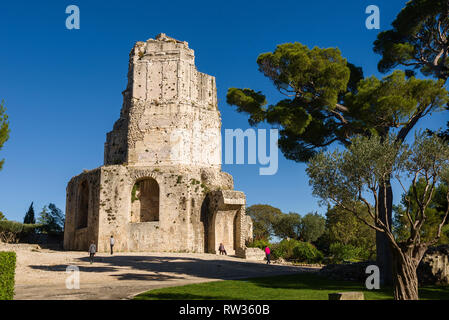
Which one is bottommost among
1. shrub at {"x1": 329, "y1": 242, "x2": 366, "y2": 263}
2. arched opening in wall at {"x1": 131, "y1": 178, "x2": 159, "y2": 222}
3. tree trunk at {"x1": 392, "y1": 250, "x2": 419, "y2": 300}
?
shrub at {"x1": 329, "y1": 242, "x2": 366, "y2": 263}

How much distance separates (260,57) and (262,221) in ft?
116

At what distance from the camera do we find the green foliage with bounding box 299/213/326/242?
42875mm

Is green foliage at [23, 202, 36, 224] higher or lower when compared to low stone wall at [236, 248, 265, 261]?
higher

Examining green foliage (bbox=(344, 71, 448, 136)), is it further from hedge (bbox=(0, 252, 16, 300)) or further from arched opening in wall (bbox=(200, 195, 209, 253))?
arched opening in wall (bbox=(200, 195, 209, 253))

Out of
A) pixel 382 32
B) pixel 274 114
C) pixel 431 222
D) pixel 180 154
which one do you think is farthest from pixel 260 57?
pixel 431 222

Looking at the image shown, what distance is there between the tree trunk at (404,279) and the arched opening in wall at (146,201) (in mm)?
20256

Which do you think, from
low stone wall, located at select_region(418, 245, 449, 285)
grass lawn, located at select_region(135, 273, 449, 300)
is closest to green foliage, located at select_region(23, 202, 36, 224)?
grass lawn, located at select_region(135, 273, 449, 300)

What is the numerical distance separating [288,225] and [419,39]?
30870 mm

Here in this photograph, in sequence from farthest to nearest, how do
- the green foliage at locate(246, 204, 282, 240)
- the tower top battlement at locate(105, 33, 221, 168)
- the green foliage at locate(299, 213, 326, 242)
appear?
the green foliage at locate(246, 204, 282, 240) < the green foliage at locate(299, 213, 326, 242) < the tower top battlement at locate(105, 33, 221, 168)

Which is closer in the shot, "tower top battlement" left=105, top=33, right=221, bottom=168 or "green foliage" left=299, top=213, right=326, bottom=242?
"tower top battlement" left=105, top=33, right=221, bottom=168

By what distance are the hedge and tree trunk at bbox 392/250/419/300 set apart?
9026mm

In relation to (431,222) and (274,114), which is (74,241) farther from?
(431,222)

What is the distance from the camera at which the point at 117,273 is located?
16.6 meters
